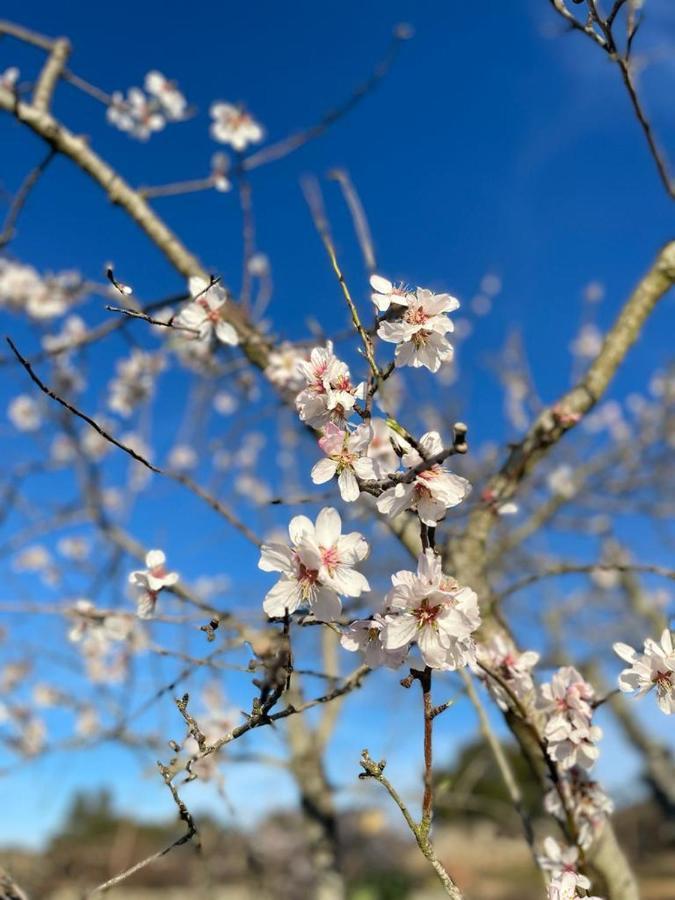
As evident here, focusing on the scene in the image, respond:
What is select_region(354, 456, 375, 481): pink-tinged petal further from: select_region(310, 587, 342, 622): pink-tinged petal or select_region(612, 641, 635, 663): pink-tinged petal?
select_region(612, 641, 635, 663): pink-tinged petal

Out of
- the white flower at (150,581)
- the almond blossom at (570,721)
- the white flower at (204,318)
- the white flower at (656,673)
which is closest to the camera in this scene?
the white flower at (656,673)

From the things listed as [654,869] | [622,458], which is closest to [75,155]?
[622,458]

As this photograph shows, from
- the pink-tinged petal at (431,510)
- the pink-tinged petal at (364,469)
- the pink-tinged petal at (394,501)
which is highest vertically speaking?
the pink-tinged petal at (364,469)

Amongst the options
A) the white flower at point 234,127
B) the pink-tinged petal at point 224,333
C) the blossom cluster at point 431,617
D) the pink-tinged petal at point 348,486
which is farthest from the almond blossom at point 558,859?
the white flower at point 234,127

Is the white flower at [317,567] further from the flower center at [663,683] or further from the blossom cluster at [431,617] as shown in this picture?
the flower center at [663,683]

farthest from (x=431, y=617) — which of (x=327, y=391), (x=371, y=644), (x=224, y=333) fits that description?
(x=224, y=333)

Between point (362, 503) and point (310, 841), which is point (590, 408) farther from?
point (310, 841)
